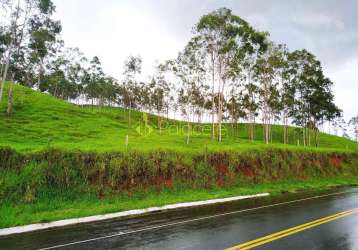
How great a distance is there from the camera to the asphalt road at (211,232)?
28.3ft

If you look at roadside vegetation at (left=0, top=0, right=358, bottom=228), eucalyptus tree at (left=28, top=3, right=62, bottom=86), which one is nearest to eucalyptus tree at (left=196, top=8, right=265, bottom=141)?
roadside vegetation at (left=0, top=0, right=358, bottom=228)

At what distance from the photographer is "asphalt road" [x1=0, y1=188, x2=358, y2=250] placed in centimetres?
864

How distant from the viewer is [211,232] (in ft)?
32.8

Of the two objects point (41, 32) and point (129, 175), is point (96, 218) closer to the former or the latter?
point (129, 175)

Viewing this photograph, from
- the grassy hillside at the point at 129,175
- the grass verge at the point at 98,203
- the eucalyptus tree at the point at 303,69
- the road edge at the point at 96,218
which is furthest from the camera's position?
the eucalyptus tree at the point at 303,69

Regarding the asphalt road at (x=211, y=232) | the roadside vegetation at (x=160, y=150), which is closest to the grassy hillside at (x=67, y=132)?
the roadside vegetation at (x=160, y=150)

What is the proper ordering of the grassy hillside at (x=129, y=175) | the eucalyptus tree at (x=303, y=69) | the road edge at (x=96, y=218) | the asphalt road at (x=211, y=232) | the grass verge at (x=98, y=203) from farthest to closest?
the eucalyptus tree at (x=303, y=69)
the grassy hillside at (x=129, y=175)
the grass verge at (x=98, y=203)
the road edge at (x=96, y=218)
the asphalt road at (x=211, y=232)

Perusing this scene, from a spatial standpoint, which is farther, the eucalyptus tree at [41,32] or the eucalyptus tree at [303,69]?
the eucalyptus tree at [303,69]

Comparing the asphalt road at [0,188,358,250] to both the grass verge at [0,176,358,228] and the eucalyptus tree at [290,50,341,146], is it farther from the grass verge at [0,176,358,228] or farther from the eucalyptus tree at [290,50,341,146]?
the eucalyptus tree at [290,50,341,146]

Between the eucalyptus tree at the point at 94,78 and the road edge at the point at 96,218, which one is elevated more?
the eucalyptus tree at the point at 94,78

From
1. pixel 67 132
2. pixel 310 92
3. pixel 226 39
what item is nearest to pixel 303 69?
pixel 310 92

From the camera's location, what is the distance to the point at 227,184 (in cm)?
2264

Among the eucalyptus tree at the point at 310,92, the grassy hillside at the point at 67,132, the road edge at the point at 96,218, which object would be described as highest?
the eucalyptus tree at the point at 310,92

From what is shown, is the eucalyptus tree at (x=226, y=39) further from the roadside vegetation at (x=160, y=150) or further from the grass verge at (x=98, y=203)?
the grass verge at (x=98, y=203)
